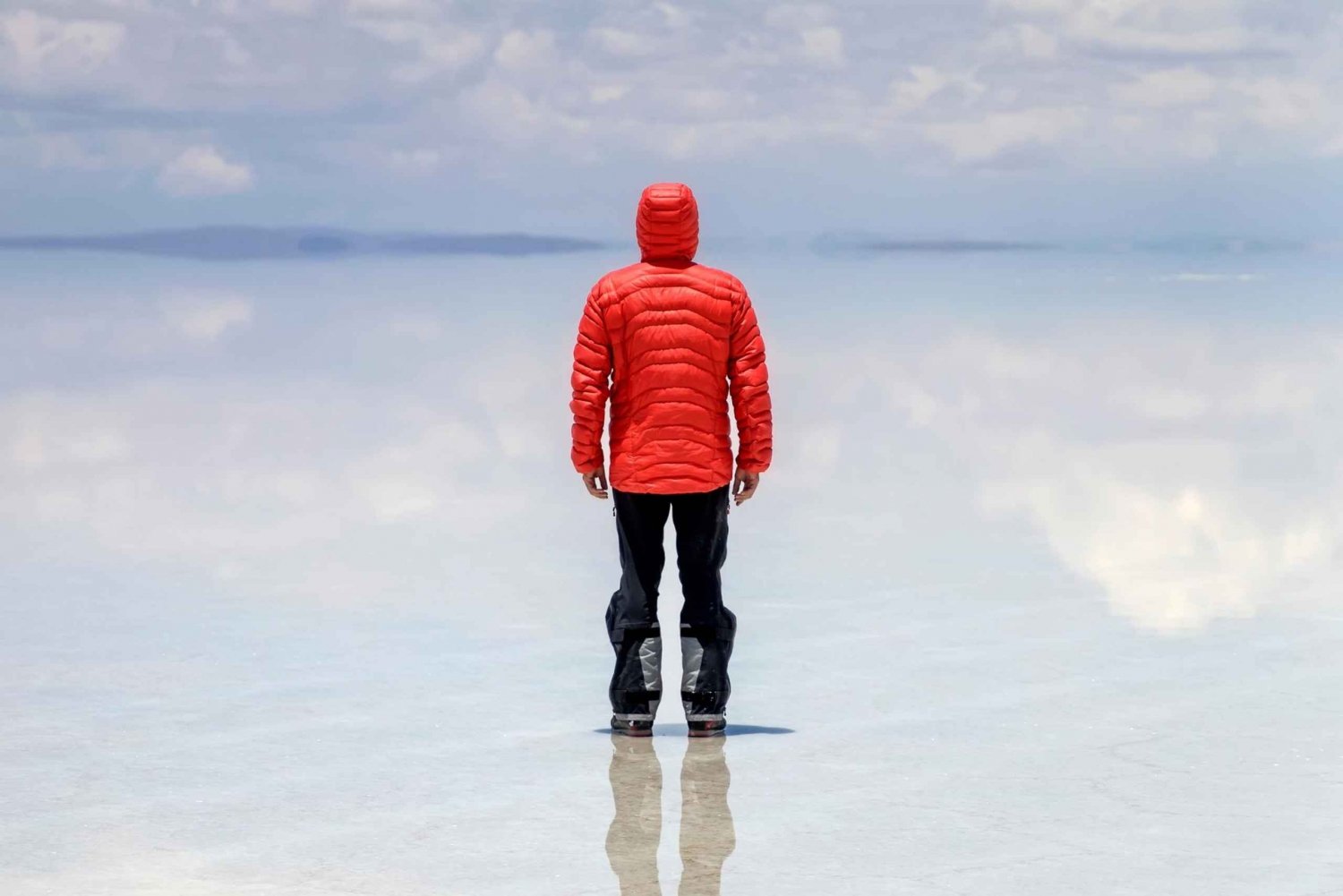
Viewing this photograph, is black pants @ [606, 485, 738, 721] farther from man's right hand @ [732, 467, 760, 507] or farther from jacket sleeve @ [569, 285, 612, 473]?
jacket sleeve @ [569, 285, 612, 473]

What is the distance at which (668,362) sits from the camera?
5652 mm

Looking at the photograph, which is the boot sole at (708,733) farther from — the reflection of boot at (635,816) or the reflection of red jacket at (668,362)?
the reflection of red jacket at (668,362)

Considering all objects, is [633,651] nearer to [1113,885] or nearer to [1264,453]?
[1113,885]

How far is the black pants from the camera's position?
18.8 ft

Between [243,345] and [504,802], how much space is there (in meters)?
15.9

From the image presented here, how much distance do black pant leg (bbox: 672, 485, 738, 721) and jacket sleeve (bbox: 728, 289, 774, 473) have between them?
6.2 inches

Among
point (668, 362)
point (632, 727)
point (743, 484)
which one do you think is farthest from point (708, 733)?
point (668, 362)

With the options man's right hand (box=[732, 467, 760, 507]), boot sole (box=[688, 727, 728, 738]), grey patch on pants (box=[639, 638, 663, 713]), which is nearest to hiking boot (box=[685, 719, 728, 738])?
boot sole (box=[688, 727, 728, 738])

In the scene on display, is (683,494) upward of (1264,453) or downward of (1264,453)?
downward

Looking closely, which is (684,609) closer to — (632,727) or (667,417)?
(632,727)

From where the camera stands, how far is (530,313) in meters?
26.3

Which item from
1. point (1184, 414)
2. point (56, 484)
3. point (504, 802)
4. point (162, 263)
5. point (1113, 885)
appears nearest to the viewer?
point (1113, 885)

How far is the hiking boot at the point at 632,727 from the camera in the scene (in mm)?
5691

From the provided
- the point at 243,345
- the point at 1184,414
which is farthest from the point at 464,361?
the point at 1184,414
